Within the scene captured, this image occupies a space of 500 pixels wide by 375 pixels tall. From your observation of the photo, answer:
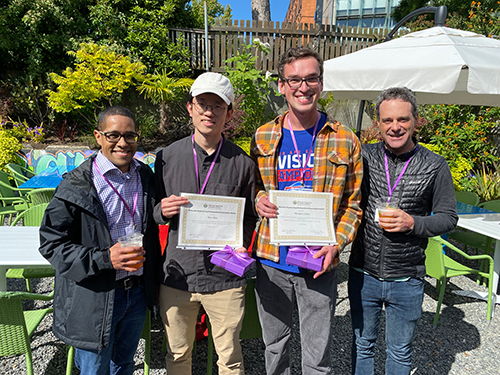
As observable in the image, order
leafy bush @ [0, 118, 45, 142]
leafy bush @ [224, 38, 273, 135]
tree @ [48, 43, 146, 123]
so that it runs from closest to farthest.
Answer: tree @ [48, 43, 146, 123], leafy bush @ [0, 118, 45, 142], leafy bush @ [224, 38, 273, 135]

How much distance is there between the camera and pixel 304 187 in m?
1.83

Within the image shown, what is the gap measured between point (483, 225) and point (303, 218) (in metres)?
3.24

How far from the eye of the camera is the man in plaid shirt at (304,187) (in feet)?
5.81

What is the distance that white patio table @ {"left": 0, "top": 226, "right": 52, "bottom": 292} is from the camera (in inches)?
95.3

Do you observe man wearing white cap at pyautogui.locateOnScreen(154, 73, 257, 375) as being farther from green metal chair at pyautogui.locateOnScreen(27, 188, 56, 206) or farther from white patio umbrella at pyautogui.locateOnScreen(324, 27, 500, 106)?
green metal chair at pyautogui.locateOnScreen(27, 188, 56, 206)

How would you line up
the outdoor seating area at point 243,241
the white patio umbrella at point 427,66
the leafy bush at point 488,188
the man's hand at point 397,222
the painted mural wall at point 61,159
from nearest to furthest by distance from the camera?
the outdoor seating area at point 243,241, the man's hand at point 397,222, the white patio umbrella at point 427,66, the leafy bush at point 488,188, the painted mural wall at point 61,159

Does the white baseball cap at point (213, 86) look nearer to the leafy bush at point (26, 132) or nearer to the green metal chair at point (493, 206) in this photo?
the green metal chair at point (493, 206)

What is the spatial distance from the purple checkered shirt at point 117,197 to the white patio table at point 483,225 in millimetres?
3736

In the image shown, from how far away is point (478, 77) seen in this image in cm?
316

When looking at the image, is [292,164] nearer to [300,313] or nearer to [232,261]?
[232,261]

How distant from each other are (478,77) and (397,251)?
8.13 feet

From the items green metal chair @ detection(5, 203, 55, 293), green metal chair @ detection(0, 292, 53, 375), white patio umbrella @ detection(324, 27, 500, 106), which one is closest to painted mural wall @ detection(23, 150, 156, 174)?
green metal chair @ detection(5, 203, 55, 293)

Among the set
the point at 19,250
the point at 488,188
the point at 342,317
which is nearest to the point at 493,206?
the point at 488,188

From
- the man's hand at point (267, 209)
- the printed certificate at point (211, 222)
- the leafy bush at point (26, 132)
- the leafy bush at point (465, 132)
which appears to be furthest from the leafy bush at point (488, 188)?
the leafy bush at point (26, 132)
